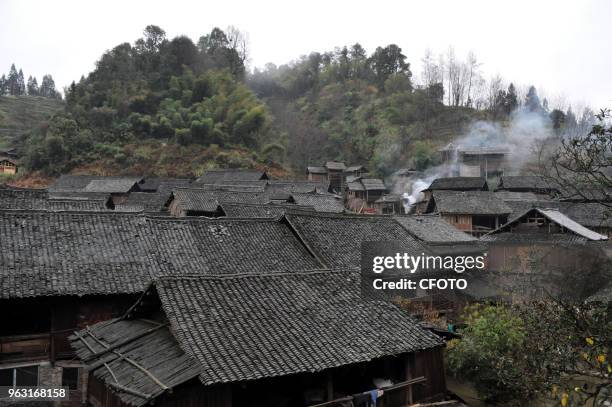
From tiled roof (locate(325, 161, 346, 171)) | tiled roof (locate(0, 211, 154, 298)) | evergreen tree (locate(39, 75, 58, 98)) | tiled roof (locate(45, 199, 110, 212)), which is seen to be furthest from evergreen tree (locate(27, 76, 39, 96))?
tiled roof (locate(0, 211, 154, 298))

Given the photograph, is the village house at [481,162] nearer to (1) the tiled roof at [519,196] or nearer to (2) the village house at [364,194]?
(2) the village house at [364,194]

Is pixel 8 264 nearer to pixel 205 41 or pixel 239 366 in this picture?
pixel 239 366

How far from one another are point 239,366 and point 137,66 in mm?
81839

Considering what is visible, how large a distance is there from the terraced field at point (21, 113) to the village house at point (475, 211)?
77376 millimetres

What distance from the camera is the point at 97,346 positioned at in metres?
12.9

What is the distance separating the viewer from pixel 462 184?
52781 mm

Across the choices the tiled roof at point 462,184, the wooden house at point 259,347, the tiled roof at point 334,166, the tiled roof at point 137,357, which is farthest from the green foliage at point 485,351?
the tiled roof at point 334,166

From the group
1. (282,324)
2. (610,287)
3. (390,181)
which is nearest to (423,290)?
(610,287)

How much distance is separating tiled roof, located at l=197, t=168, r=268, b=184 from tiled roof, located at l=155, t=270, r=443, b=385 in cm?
4348

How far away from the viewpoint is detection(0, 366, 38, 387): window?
15.1m

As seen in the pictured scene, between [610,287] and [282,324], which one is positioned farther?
[610,287]

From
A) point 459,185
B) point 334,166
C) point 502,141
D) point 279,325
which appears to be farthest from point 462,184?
point 279,325

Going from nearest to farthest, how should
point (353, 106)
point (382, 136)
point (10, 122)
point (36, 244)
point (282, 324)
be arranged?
1. point (282, 324)
2. point (36, 244)
3. point (382, 136)
4. point (353, 106)
5. point (10, 122)

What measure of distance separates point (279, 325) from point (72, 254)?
30.9 feet
